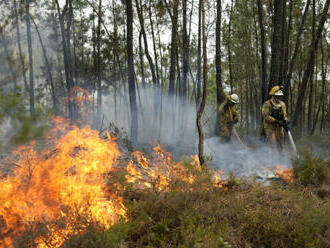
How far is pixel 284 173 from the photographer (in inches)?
249

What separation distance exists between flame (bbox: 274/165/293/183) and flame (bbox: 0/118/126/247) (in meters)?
3.86

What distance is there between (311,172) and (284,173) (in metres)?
0.71

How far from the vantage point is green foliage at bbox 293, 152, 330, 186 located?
5664 mm

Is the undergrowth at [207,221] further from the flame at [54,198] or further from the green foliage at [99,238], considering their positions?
the flame at [54,198]

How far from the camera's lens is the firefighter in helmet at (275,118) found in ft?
25.0

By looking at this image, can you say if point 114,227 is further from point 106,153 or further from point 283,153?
point 283,153

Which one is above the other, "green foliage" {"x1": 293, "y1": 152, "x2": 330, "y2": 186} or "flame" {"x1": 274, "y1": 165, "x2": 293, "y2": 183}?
"green foliage" {"x1": 293, "y1": 152, "x2": 330, "y2": 186}

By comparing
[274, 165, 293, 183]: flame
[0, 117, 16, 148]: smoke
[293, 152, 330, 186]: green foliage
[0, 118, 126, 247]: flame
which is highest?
[0, 117, 16, 148]: smoke

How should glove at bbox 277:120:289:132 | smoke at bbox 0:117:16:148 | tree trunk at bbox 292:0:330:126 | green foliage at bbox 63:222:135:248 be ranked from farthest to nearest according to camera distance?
tree trunk at bbox 292:0:330:126
glove at bbox 277:120:289:132
smoke at bbox 0:117:16:148
green foliage at bbox 63:222:135:248

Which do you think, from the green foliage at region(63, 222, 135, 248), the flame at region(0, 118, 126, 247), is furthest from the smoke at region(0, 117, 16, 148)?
the green foliage at region(63, 222, 135, 248)

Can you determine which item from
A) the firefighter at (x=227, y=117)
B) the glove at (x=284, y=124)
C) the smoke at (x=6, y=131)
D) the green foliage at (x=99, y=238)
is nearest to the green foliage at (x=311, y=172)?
the glove at (x=284, y=124)

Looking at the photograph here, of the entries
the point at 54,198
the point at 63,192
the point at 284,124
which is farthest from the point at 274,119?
the point at 54,198

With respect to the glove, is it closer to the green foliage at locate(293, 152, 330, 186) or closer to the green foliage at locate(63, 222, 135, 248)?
the green foliage at locate(293, 152, 330, 186)

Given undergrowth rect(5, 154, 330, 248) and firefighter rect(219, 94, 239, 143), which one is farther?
firefighter rect(219, 94, 239, 143)
